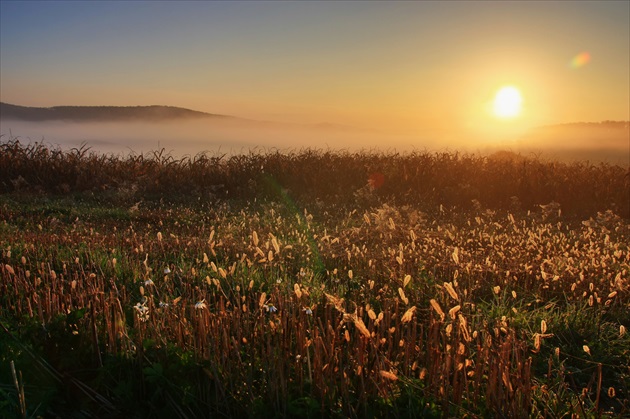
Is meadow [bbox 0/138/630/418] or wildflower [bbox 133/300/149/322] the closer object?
meadow [bbox 0/138/630/418]

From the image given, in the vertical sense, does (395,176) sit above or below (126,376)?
above

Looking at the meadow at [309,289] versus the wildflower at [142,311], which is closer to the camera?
the meadow at [309,289]

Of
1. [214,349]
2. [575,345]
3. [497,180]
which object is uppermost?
[497,180]

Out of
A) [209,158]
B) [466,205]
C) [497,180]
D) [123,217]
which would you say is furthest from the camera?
[209,158]

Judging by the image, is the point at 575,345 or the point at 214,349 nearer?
the point at 214,349

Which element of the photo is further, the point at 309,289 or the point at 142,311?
the point at 309,289

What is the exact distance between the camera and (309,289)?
16.5 feet

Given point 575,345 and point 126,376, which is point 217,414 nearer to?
point 126,376

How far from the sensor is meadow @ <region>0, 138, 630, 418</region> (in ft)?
9.81

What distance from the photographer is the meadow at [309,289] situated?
2990mm

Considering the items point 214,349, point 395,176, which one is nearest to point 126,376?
point 214,349

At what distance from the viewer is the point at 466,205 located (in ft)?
38.6

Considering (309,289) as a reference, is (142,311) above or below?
above

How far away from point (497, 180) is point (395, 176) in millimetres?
2261
